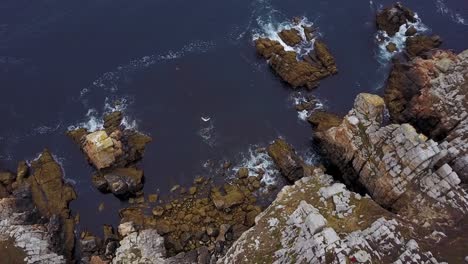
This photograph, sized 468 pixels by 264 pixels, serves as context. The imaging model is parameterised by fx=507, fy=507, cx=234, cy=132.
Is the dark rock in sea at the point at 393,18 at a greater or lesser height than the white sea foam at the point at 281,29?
greater

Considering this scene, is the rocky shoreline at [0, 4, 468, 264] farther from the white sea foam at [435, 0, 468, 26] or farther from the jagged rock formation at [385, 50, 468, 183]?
the white sea foam at [435, 0, 468, 26]

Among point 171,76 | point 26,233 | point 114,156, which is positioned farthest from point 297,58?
point 26,233

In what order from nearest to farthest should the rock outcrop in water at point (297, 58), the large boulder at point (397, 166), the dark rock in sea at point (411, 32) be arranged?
the large boulder at point (397, 166), the rock outcrop in water at point (297, 58), the dark rock in sea at point (411, 32)

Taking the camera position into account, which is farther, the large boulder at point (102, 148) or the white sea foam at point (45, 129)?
the white sea foam at point (45, 129)

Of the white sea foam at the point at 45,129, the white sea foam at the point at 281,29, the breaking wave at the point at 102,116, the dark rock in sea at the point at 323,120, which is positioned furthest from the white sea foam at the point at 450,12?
the white sea foam at the point at 45,129

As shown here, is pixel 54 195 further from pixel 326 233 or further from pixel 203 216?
pixel 326 233

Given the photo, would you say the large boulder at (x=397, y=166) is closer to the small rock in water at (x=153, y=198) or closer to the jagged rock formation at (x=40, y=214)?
the small rock in water at (x=153, y=198)
